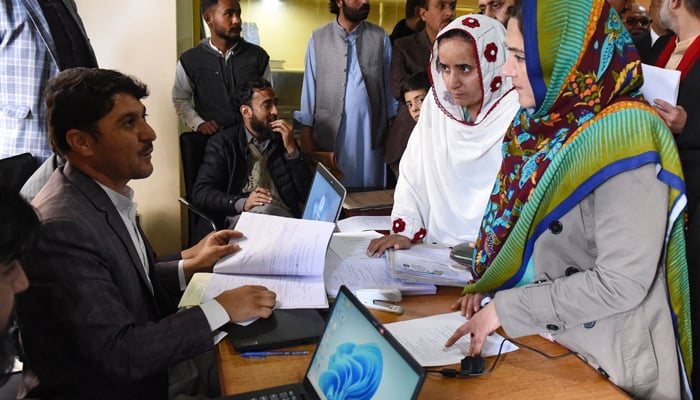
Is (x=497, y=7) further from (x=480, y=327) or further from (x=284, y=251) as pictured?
(x=480, y=327)

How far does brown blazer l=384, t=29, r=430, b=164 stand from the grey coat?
219 centimetres

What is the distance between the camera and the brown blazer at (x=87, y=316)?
1.14 m

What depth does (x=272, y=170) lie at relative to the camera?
3055 millimetres

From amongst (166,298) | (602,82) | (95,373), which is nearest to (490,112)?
(602,82)

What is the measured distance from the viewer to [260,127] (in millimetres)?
3029

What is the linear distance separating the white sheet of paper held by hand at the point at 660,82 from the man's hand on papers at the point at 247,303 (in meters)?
1.07

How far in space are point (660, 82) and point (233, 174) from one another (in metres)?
2.04

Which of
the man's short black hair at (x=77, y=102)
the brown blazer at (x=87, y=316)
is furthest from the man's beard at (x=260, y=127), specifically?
the brown blazer at (x=87, y=316)

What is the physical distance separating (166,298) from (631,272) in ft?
3.84

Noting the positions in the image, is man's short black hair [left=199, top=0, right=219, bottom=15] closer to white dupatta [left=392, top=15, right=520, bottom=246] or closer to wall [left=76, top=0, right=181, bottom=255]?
wall [left=76, top=0, right=181, bottom=255]

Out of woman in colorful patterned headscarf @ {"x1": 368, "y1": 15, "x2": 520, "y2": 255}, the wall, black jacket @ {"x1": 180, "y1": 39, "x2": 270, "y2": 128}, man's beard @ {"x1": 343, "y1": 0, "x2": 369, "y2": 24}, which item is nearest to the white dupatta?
woman in colorful patterned headscarf @ {"x1": 368, "y1": 15, "x2": 520, "y2": 255}

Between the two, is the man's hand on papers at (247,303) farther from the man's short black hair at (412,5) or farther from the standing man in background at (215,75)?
the man's short black hair at (412,5)

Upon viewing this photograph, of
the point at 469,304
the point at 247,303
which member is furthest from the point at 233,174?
the point at 469,304

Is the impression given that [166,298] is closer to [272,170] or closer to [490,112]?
[490,112]
